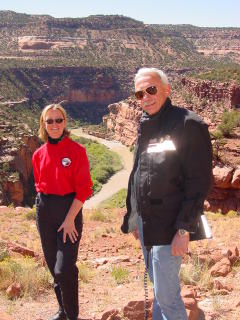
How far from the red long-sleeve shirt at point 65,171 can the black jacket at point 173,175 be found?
862mm

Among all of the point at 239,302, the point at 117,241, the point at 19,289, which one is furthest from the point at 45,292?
the point at 117,241

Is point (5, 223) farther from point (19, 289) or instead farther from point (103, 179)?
point (103, 179)

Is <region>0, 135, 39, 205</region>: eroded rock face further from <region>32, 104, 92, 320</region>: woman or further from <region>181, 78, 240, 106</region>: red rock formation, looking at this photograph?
<region>32, 104, 92, 320</region>: woman

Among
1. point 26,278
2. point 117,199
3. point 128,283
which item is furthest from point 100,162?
point 26,278

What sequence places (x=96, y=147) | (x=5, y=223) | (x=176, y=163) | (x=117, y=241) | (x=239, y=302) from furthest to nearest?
(x=96, y=147) → (x=5, y=223) → (x=117, y=241) → (x=239, y=302) → (x=176, y=163)

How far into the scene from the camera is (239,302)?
4.11m

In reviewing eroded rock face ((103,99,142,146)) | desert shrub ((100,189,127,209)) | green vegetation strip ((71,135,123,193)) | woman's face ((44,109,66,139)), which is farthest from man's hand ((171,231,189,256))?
eroded rock face ((103,99,142,146))

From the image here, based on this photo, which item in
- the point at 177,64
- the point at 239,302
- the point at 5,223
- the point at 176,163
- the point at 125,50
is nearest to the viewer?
the point at 176,163

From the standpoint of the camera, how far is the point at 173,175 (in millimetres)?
2805

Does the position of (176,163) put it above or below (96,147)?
above

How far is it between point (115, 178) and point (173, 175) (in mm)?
34425

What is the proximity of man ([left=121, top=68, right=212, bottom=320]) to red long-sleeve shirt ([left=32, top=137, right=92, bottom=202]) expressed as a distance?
767mm

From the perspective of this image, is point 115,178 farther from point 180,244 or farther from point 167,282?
point 180,244

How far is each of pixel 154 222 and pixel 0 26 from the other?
101 meters
